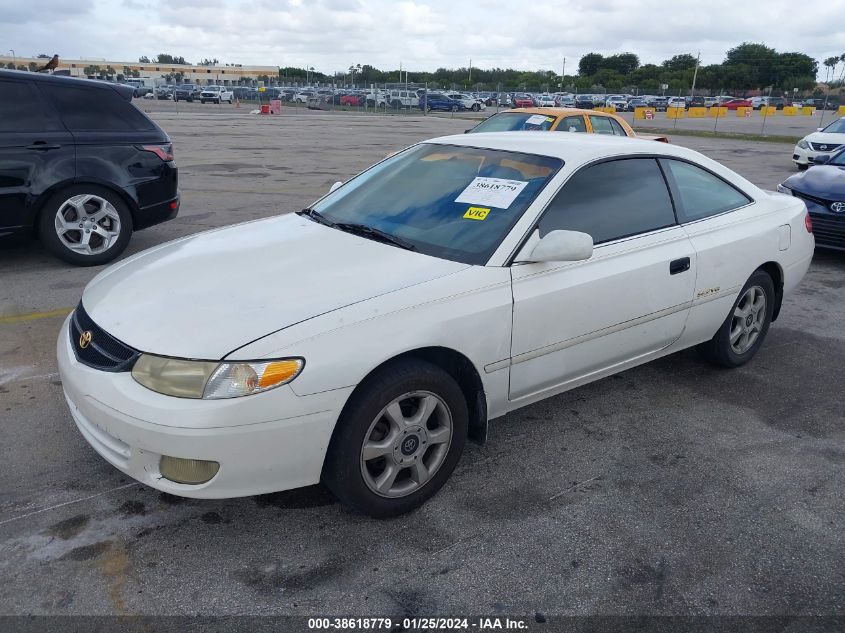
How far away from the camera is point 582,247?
307cm

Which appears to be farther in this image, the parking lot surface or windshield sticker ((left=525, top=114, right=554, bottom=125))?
windshield sticker ((left=525, top=114, right=554, bottom=125))

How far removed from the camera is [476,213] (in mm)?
3377

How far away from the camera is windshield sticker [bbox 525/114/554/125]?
36.9ft

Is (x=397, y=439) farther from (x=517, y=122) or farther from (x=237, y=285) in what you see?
(x=517, y=122)

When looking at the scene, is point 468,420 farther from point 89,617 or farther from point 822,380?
point 822,380

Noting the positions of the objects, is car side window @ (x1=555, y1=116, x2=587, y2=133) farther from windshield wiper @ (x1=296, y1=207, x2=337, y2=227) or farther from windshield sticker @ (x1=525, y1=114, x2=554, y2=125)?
windshield wiper @ (x1=296, y1=207, x2=337, y2=227)

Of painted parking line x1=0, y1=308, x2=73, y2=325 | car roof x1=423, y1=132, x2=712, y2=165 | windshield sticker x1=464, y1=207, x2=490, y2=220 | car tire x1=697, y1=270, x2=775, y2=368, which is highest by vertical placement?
car roof x1=423, y1=132, x2=712, y2=165

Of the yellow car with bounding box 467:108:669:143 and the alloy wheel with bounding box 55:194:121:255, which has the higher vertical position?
the yellow car with bounding box 467:108:669:143

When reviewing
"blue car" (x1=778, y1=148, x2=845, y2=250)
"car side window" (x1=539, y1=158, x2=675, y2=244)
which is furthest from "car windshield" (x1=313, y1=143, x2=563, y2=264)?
"blue car" (x1=778, y1=148, x2=845, y2=250)

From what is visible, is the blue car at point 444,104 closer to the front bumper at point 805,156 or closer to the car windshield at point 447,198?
the front bumper at point 805,156

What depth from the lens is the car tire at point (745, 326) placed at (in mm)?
4414

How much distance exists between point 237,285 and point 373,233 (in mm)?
801

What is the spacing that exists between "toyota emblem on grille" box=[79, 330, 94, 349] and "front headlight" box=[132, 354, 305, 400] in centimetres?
56

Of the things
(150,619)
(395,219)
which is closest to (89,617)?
(150,619)
